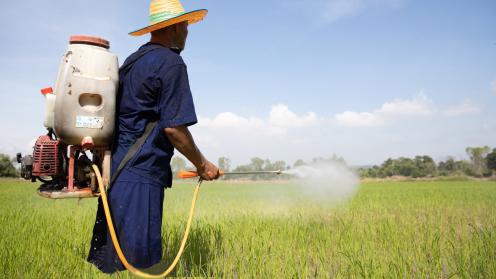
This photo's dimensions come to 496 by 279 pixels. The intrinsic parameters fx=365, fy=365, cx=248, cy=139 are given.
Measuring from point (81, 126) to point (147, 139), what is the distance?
41cm

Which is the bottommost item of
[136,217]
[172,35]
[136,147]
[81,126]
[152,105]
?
[136,217]

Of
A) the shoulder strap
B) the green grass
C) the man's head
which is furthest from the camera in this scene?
the green grass

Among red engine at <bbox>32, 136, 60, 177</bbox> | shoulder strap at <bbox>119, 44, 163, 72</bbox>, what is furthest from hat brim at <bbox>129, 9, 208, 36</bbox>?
red engine at <bbox>32, 136, 60, 177</bbox>

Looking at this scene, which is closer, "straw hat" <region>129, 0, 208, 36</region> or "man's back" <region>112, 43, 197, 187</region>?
"man's back" <region>112, 43, 197, 187</region>

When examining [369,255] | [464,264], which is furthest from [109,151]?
[464,264]

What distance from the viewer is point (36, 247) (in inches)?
155

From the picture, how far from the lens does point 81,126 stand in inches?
90.3

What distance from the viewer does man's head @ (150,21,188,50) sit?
2.62 meters

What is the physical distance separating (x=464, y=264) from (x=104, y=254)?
9.61 ft

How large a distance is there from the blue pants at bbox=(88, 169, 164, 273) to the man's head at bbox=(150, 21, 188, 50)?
0.96m

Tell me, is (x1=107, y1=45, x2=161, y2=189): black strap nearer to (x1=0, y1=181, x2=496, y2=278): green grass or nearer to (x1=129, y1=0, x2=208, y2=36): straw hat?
(x1=129, y1=0, x2=208, y2=36): straw hat

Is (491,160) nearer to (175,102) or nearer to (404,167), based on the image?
(404,167)

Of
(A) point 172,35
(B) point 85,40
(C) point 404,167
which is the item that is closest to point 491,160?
(C) point 404,167

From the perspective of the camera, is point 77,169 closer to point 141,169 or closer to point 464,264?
point 141,169
